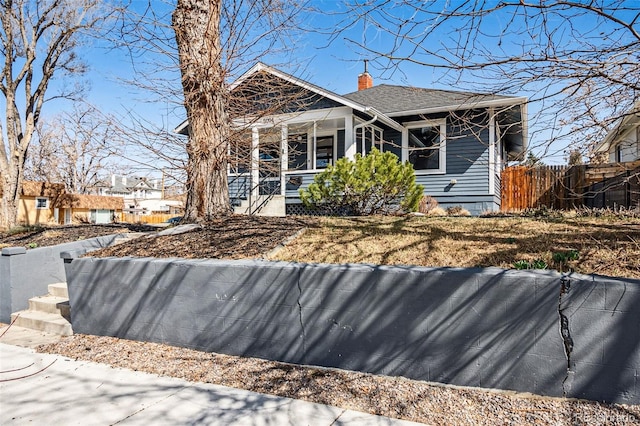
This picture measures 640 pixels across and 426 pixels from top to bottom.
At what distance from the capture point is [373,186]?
8828mm

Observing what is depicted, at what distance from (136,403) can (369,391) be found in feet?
5.78

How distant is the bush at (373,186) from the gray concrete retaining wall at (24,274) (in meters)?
5.41

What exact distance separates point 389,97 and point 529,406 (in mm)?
12440

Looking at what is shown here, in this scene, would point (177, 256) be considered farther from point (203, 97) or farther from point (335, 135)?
point (335, 135)

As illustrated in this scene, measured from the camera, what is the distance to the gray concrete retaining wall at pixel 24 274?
541cm

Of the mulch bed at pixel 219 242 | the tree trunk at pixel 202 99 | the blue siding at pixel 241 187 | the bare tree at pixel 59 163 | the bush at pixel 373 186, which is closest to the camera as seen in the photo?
the mulch bed at pixel 219 242

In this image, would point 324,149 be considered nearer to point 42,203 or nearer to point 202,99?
point 202,99

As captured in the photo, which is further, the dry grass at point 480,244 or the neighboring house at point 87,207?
the neighboring house at point 87,207

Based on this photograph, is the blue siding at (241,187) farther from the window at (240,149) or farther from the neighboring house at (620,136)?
the neighboring house at (620,136)

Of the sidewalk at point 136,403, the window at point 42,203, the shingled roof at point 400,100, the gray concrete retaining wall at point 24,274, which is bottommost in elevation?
the sidewalk at point 136,403

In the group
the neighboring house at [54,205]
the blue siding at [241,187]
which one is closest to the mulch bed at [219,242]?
the blue siding at [241,187]

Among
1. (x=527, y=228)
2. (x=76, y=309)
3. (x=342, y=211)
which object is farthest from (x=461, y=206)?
(x=76, y=309)

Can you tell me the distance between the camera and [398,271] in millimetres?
3059

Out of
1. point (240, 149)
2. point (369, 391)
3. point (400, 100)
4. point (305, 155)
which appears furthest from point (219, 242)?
point (400, 100)
